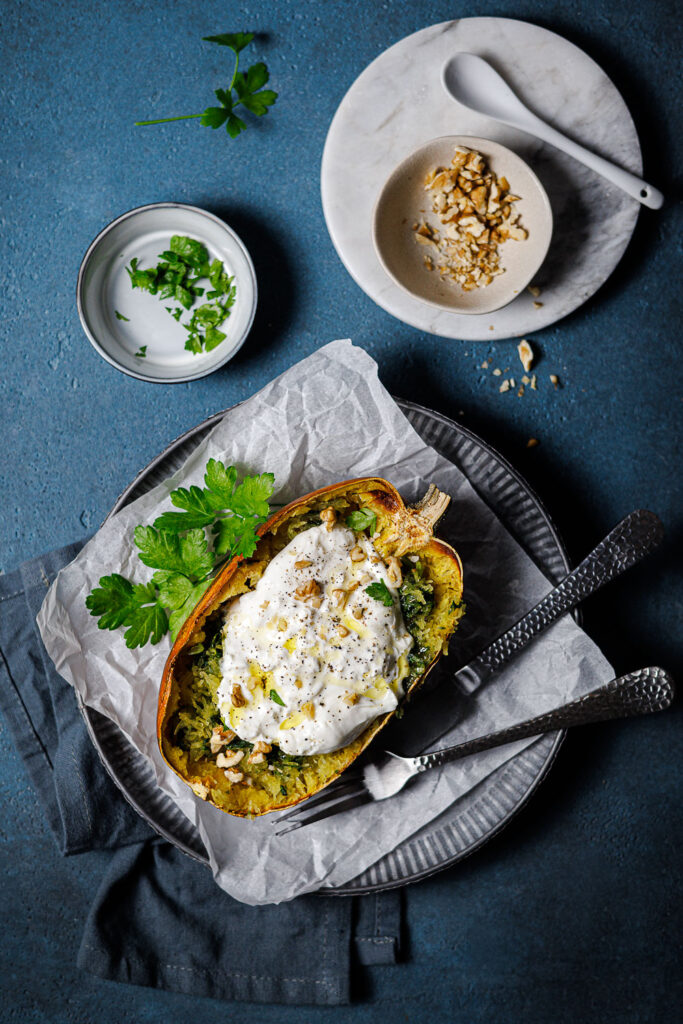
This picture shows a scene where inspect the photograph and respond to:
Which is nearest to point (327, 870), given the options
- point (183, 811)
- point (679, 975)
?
point (183, 811)

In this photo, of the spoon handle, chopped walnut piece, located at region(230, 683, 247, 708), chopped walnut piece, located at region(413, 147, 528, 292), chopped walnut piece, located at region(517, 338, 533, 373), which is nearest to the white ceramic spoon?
the spoon handle

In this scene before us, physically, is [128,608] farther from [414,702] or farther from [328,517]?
[414,702]

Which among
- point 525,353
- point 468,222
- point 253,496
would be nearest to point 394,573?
point 253,496

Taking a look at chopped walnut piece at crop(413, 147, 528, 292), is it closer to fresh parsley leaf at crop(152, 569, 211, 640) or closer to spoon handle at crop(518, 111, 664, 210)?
spoon handle at crop(518, 111, 664, 210)

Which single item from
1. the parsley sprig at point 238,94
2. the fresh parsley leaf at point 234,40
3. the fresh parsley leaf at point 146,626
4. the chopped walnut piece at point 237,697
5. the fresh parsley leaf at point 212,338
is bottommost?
the chopped walnut piece at point 237,697

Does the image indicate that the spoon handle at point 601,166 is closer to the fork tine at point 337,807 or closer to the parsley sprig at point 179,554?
the parsley sprig at point 179,554

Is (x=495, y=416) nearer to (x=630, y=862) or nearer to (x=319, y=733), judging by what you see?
(x=319, y=733)

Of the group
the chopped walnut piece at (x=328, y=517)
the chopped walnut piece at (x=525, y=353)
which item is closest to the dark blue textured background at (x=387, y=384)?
the chopped walnut piece at (x=525, y=353)

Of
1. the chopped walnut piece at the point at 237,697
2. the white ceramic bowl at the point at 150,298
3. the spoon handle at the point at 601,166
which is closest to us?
the chopped walnut piece at the point at 237,697
